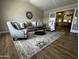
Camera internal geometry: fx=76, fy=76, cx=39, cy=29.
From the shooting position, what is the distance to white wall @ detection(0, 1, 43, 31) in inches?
279

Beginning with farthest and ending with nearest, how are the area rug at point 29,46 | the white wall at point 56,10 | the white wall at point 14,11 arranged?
the white wall at point 14,11 < the white wall at point 56,10 < the area rug at point 29,46

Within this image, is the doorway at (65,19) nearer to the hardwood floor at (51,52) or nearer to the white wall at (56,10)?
the white wall at (56,10)

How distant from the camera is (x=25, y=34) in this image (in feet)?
14.4

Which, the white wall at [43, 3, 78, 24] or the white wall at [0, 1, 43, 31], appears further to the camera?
the white wall at [0, 1, 43, 31]

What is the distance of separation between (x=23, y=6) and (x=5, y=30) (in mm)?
3134

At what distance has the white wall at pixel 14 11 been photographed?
708 centimetres

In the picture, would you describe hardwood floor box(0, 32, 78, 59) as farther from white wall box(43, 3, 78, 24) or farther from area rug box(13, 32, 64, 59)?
white wall box(43, 3, 78, 24)

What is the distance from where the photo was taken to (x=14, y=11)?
765cm

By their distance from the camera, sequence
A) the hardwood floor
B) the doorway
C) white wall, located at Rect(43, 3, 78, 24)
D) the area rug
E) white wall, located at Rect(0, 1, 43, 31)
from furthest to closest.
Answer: the doorway, white wall, located at Rect(0, 1, 43, 31), white wall, located at Rect(43, 3, 78, 24), the area rug, the hardwood floor

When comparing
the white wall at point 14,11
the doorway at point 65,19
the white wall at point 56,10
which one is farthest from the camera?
the doorway at point 65,19

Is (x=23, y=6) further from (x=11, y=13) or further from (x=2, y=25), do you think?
(x=2, y=25)

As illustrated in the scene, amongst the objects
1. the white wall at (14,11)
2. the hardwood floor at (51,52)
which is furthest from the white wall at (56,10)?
the hardwood floor at (51,52)

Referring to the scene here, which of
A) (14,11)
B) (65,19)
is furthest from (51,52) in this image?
(65,19)

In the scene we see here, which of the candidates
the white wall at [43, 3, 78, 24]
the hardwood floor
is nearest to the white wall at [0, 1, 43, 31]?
the white wall at [43, 3, 78, 24]
